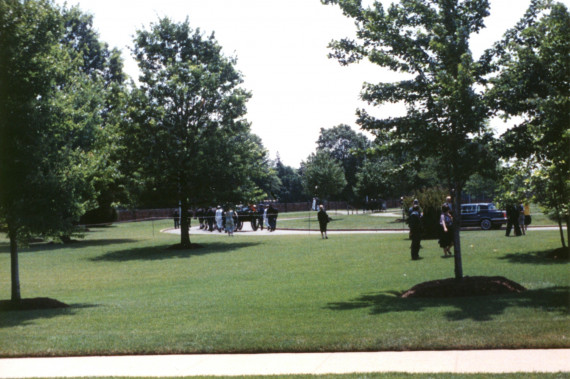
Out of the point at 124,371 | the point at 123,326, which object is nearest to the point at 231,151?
the point at 123,326

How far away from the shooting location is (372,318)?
30.6 feet

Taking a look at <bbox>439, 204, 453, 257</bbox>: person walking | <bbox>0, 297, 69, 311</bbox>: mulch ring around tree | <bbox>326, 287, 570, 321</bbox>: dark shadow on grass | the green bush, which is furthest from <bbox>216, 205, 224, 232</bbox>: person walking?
<bbox>326, 287, 570, 321</bbox>: dark shadow on grass

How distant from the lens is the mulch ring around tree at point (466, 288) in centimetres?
1113

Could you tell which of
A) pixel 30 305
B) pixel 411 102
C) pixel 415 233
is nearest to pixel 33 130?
pixel 30 305

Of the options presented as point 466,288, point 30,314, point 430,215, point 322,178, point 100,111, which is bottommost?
point 30,314

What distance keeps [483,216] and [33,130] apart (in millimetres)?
27651

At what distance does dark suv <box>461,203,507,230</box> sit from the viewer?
1324 inches

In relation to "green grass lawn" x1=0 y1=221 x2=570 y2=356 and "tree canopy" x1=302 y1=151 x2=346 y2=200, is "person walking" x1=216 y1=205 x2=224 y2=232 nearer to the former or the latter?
"green grass lawn" x1=0 y1=221 x2=570 y2=356

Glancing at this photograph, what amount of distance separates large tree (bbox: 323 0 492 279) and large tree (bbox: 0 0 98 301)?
593cm

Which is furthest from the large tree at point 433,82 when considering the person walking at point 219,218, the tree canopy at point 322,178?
the tree canopy at point 322,178

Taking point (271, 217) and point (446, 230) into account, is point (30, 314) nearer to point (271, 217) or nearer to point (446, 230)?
point (446, 230)

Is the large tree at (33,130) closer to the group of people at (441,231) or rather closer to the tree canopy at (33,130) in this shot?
the tree canopy at (33,130)

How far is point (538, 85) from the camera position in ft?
36.4

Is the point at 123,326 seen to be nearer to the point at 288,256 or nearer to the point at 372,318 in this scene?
the point at 372,318
